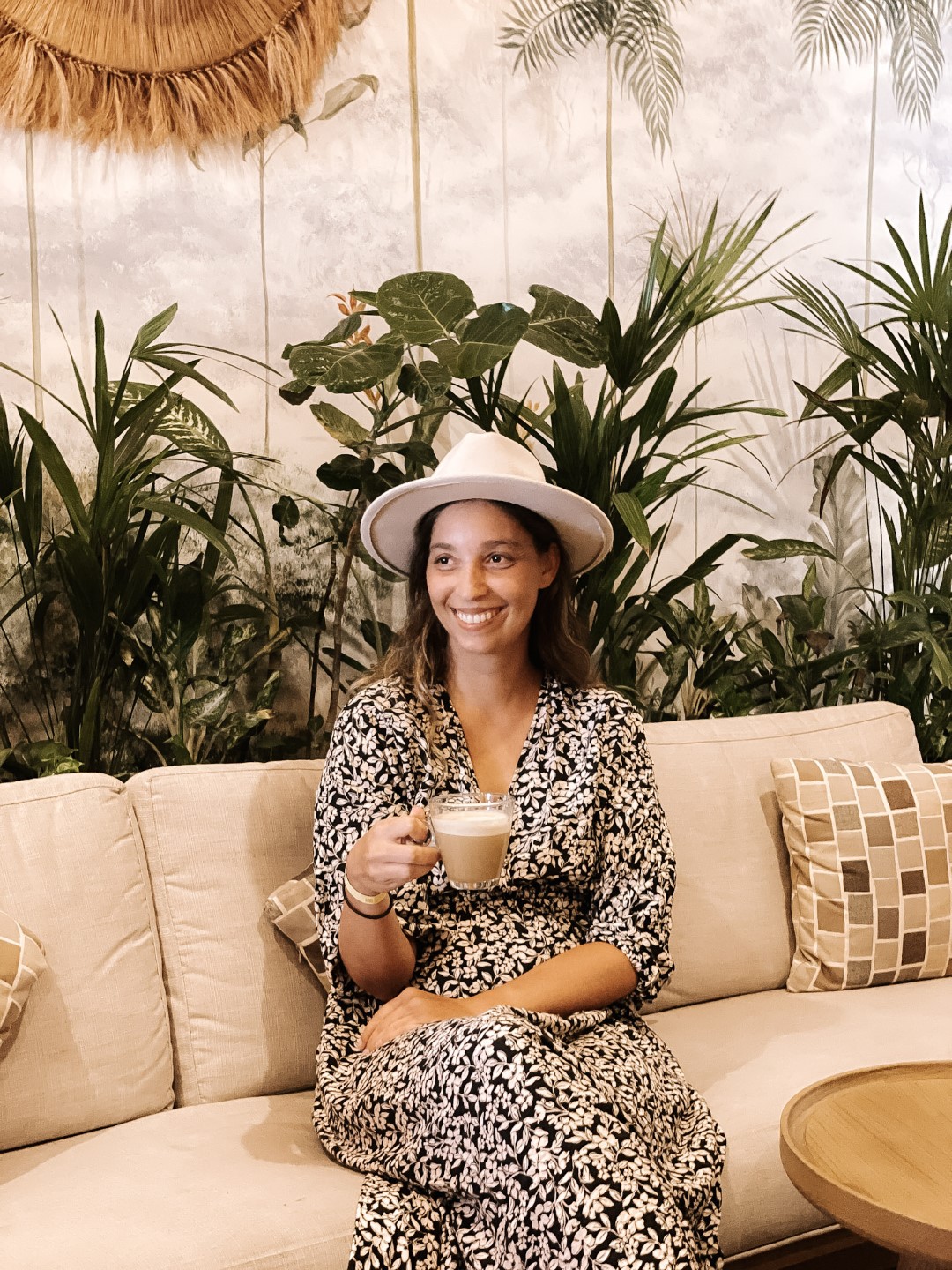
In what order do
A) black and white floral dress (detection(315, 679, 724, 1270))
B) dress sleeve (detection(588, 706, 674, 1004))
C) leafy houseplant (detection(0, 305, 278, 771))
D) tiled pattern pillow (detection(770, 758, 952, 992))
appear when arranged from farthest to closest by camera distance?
tiled pattern pillow (detection(770, 758, 952, 992)) → leafy houseplant (detection(0, 305, 278, 771)) → dress sleeve (detection(588, 706, 674, 1004)) → black and white floral dress (detection(315, 679, 724, 1270))

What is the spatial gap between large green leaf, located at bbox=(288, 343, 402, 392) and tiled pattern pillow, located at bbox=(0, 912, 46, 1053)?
40.8 inches

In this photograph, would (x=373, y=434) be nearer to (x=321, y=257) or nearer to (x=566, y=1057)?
(x=321, y=257)

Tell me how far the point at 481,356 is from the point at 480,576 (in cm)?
51

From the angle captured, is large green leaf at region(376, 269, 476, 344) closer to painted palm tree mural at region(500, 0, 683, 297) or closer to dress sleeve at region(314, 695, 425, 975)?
dress sleeve at region(314, 695, 425, 975)

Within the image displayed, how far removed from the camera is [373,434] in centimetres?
250

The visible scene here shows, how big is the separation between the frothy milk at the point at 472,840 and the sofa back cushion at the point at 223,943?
1.81 ft

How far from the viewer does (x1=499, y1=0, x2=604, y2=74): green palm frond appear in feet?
9.82

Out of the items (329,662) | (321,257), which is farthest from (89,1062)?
(321,257)

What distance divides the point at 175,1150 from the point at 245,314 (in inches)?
66.0

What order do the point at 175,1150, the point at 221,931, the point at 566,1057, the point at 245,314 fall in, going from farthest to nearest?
the point at 245,314
the point at 221,931
the point at 175,1150
the point at 566,1057

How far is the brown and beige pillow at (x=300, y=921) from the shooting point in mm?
1981

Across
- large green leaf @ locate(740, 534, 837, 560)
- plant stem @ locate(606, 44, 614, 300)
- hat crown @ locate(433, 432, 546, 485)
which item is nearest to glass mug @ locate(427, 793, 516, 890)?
hat crown @ locate(433, 432, 546, 485)

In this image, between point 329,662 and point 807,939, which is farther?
point 329,662

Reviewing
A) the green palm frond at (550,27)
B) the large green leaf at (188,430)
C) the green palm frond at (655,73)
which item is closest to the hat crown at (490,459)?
the large green leaf at (188,430)
